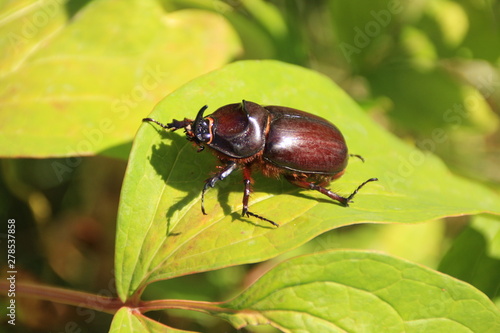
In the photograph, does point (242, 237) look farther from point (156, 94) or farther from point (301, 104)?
point (156, 94)

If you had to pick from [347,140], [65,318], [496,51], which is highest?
[496,51]

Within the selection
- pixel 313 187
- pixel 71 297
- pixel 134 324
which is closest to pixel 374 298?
pixel 313 187

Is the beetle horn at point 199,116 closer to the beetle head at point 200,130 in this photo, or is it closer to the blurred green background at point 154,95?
the beetle head at point 200,130

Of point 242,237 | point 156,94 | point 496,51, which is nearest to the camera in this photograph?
point 242,237

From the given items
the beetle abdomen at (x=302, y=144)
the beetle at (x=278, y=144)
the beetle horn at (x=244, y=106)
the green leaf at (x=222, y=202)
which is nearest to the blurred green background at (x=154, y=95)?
the green leaf at (x=222, y=202)

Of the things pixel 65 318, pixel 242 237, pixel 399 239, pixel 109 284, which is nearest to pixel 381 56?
pixel 399 239

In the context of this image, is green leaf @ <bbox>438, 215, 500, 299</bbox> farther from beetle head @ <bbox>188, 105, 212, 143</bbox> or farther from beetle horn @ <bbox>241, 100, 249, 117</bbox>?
beetle head @ <bbox>188, 105, 212, 143</bbox>
